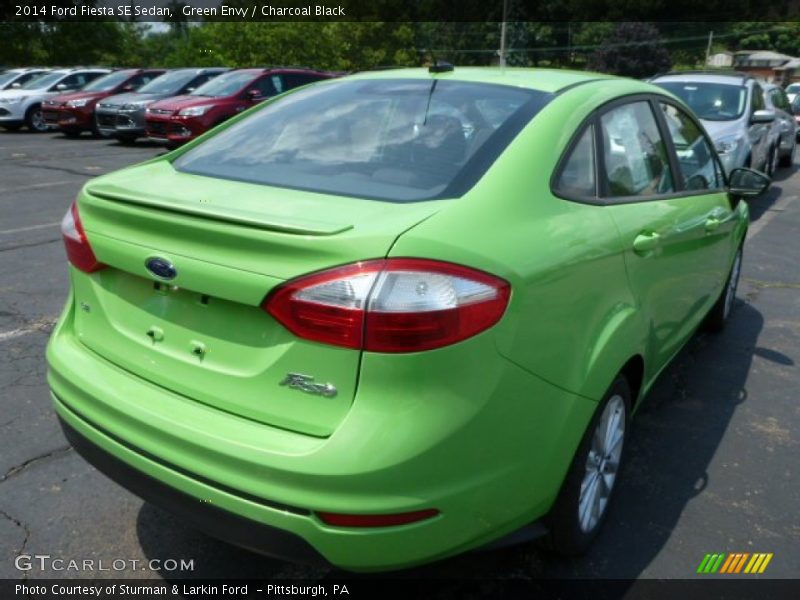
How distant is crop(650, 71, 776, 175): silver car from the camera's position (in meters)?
8.98

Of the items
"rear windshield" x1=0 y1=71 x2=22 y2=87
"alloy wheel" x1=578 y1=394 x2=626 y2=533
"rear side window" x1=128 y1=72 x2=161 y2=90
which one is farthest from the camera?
"rear windshield" x1=0 y1=71 x2=22 y2=87

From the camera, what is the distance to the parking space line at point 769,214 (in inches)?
336

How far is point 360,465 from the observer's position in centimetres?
181

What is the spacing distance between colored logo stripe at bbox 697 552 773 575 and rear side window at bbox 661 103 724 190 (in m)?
1.67

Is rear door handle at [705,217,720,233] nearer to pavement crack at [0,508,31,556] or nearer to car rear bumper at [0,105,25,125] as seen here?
pavement crack at [0,508,31,556]

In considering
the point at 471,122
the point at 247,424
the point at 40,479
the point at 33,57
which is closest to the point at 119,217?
the point at 247,424

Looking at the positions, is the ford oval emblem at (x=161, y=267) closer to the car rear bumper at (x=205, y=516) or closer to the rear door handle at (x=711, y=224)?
the car rear bumper at (x=205, y=516)

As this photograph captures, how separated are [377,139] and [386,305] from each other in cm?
102

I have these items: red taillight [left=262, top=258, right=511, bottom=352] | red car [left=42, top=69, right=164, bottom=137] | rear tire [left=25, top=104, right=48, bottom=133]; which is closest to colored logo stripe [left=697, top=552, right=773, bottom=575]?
red taillight [left=262, top=258, right=511, bottom=352]

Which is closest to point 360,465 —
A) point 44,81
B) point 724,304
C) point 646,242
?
point 646,242

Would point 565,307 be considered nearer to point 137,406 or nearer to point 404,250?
point 404,250

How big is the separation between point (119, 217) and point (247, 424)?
780 millimetres

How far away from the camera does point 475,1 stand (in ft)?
258

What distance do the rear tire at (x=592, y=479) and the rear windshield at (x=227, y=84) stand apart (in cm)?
1329
